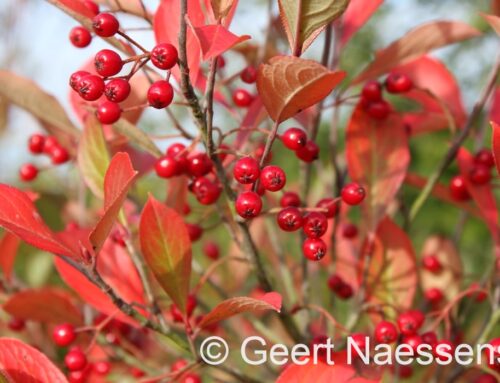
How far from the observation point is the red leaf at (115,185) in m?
0.50

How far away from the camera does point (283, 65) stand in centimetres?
48

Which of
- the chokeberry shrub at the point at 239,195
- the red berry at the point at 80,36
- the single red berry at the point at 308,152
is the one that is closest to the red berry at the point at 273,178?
the chokeberry shrub at the point at 239,195

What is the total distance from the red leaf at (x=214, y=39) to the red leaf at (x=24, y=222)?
0.63ft

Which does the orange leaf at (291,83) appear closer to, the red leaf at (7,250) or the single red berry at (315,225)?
the single red berry at (315,225)

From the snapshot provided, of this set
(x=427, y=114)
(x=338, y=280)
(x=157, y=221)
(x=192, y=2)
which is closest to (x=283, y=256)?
(x=338, y=280)

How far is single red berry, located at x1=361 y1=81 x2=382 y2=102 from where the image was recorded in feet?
2.51

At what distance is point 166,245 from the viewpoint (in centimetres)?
62

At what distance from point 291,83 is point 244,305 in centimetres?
17

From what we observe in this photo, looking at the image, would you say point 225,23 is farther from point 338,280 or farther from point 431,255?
point 431,255

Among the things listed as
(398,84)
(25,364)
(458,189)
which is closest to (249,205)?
(25,364)

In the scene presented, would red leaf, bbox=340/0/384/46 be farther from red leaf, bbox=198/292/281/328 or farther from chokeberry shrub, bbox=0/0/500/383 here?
red leaf, bbox=198/292/281/328

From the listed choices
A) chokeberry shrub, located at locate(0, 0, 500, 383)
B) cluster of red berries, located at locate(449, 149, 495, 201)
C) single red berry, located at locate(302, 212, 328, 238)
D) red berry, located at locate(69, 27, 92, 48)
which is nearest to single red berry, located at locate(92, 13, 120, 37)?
chokeberry shrub, located at locate(0, 0, 500, 383)

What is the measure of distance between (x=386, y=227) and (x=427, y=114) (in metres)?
0.16

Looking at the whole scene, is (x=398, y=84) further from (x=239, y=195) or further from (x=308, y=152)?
(x=239, y=195)
